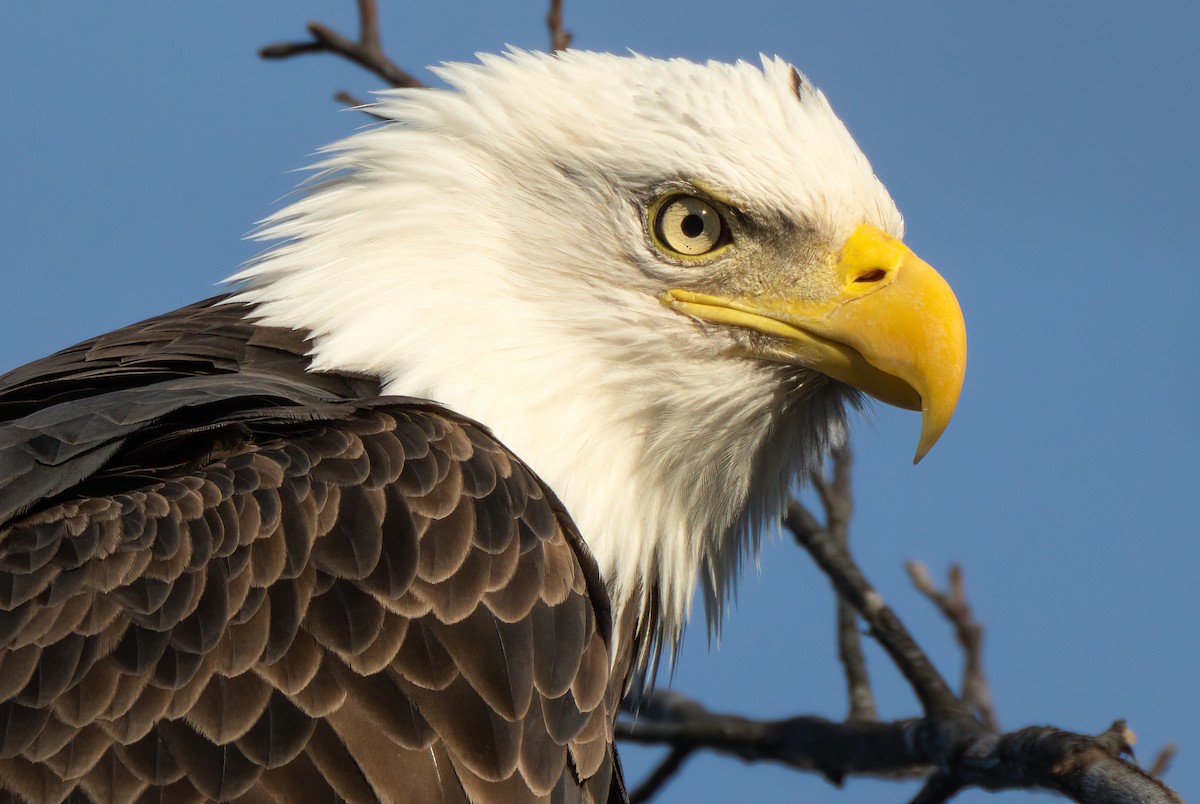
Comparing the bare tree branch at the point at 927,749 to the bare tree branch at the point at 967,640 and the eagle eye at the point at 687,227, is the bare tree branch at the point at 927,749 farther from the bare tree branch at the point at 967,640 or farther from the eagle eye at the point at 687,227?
the eagle eye at the point at 687,227

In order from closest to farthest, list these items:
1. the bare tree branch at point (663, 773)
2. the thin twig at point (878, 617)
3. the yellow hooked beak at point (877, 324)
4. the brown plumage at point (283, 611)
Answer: the brown plumage at point (283, 611) → the yellow hooked beak at point (877, 324) → the thin twig at point (878, 617) → the bare tree branch at point (663, 773)

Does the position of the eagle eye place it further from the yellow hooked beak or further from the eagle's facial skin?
the yellow hooked beak

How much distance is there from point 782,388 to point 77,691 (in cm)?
209

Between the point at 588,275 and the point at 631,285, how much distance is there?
12 cm

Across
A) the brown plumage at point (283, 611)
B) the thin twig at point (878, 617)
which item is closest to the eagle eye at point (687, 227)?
the brown plumage at point (283, 611)

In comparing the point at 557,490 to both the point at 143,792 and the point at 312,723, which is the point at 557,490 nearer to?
the point at 312,723

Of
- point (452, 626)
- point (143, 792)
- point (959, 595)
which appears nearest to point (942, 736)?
point (959, 595)

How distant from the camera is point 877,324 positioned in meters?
4.25

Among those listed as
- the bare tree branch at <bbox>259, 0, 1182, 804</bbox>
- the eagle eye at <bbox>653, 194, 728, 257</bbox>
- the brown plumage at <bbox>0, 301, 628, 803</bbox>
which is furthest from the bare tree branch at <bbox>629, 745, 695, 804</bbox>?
the eagle eye at <bbox>653, 194, 728, 257</bbox>

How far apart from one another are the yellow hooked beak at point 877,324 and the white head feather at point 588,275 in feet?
0.29

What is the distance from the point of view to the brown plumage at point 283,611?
10.9 feet

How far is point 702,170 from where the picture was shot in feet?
14.3

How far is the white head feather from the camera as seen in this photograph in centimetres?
427

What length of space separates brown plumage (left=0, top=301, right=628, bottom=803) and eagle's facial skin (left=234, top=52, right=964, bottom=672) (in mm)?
433
